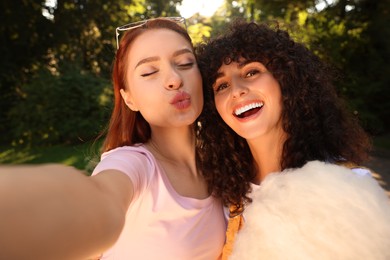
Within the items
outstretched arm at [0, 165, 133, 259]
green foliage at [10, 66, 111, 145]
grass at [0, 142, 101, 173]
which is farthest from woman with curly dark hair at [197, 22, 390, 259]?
green foliage at [10, 66, 111, 145]

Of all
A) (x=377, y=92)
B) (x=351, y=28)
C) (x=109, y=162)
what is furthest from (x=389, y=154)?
(x=109, y=162)

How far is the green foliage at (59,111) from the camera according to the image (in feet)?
45.7

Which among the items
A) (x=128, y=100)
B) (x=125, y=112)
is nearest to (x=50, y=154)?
(x=125, y=112)

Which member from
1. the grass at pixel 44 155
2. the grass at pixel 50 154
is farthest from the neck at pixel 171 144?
the grass at pixel 50 154

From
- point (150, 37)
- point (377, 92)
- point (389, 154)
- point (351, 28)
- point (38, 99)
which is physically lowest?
point (389, 154)

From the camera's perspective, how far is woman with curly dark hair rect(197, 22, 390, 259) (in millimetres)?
1411

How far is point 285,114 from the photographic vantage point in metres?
2.25

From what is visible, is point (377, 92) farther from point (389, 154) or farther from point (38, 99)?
point (38, 99)

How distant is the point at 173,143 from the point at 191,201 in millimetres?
439

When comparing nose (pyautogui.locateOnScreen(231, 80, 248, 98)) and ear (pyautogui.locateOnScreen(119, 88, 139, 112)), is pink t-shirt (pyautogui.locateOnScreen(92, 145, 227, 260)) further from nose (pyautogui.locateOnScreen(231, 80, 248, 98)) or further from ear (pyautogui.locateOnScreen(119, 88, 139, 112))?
nose (pyautogui.locateOnScreen(231, 80, 248, 98))

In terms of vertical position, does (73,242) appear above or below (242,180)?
above

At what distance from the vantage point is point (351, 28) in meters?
14.3

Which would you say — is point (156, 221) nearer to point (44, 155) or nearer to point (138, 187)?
point (138, 187)

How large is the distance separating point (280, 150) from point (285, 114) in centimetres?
21
